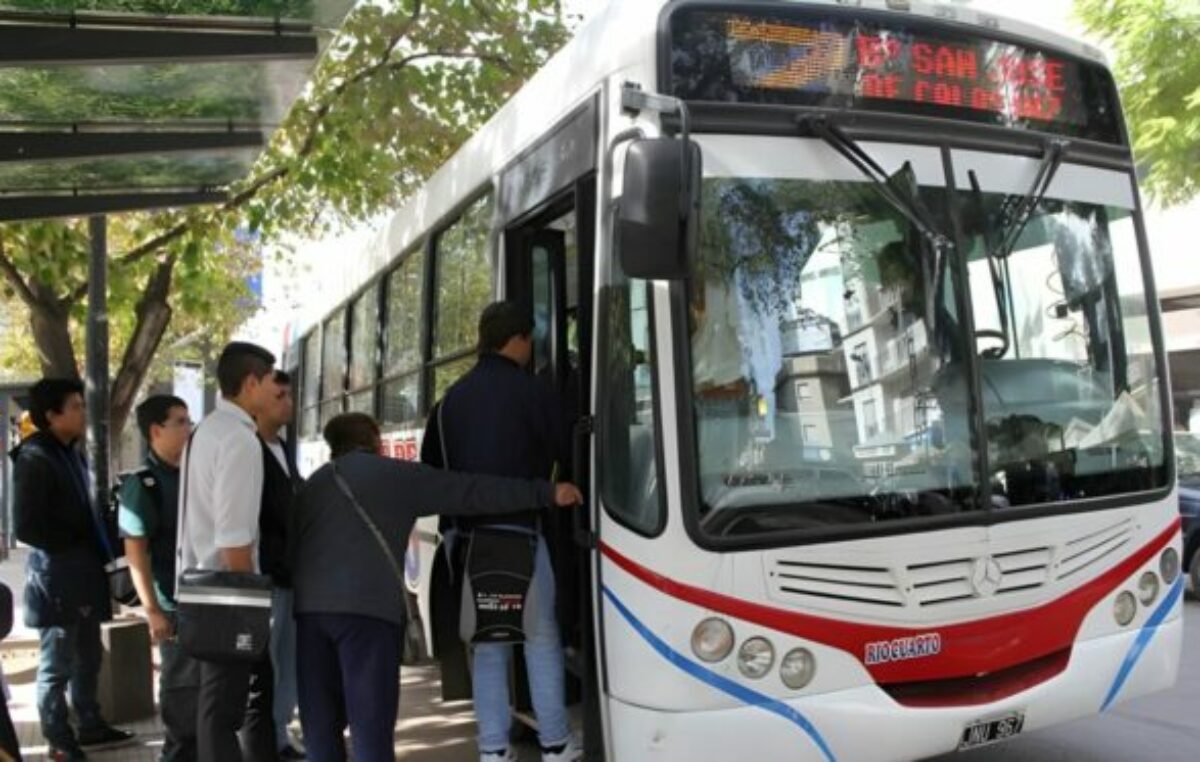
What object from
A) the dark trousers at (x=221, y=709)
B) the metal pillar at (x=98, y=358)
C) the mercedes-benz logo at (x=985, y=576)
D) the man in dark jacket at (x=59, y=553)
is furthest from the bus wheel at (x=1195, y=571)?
the metal pillar at (x=98, y=358)

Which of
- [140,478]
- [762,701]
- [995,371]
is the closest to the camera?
[762,701]

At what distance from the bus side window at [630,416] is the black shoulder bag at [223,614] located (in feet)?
4.29

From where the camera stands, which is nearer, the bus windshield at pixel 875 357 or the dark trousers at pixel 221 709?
the bus windshield at pixel 875 357

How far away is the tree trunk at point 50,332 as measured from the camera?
34.6ft

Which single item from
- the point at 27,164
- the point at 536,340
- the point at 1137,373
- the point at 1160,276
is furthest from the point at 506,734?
the point at 1160,276

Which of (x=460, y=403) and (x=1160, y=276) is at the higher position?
(x=1160, y=276)

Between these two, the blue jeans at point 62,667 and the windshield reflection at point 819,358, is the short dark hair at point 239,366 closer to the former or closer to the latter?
the windshield reflection at point 819,358

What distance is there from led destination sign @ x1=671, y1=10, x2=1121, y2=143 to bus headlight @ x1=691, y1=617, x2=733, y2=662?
5.76 feet

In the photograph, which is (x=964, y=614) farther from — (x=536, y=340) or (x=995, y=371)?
(x=536, y=340)

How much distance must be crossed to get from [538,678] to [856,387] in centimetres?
170

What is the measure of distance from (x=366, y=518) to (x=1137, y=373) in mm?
3032

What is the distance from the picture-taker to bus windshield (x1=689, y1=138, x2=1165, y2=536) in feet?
12.8

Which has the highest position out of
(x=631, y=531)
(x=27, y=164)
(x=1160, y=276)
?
(x=1160, y=276)

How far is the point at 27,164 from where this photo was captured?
23.4 ft
